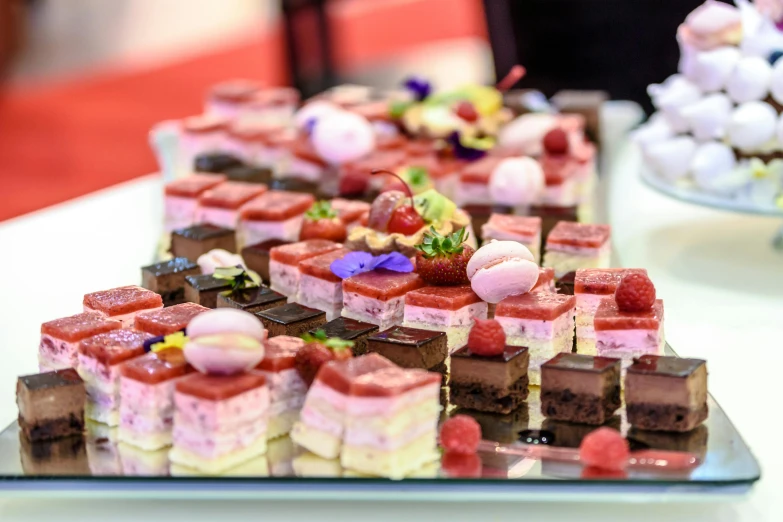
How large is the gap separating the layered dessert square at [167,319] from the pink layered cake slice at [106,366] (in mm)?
47

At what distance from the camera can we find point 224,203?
169 inches

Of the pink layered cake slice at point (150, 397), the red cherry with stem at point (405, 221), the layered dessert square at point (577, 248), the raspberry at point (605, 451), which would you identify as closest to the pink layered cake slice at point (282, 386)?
the pink layered cake slice at point (150, 397)

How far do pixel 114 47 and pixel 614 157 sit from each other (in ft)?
27.5

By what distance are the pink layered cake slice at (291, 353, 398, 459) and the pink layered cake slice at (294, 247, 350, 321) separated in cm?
86

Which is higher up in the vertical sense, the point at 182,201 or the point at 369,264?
the point at 182,201

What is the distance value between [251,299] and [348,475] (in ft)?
3.23

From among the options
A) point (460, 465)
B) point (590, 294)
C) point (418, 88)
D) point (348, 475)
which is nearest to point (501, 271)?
point (590, 294)

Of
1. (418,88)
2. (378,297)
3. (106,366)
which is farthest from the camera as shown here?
(418,88)

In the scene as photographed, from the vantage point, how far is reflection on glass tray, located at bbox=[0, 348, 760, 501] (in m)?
2.27

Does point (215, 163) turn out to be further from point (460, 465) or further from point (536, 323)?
point (460, 465)

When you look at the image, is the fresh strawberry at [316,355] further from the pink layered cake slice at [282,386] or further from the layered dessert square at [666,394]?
the layered dessert square at [666,394]

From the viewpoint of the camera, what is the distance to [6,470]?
2.46m

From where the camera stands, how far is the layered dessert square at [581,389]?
2684 millimetres

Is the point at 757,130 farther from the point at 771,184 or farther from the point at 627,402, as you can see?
the point at 627,402
